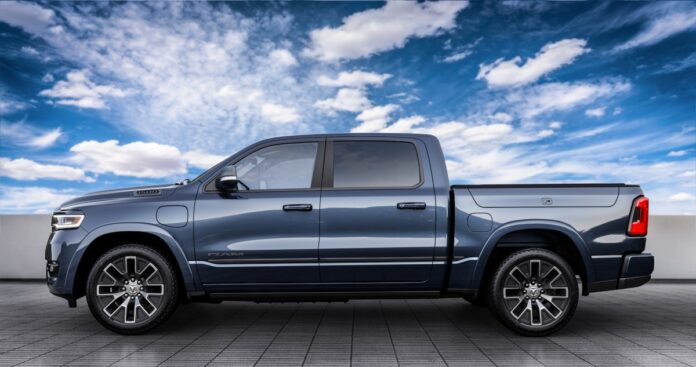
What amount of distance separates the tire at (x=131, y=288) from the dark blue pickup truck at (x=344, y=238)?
0.04ft

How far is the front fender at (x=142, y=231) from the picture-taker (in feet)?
17.7

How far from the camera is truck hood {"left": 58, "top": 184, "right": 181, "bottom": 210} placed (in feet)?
18.2

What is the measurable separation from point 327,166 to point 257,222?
0.89 metres

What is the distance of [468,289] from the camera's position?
5.41m

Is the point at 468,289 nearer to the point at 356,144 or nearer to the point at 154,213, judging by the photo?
the point at 356,144

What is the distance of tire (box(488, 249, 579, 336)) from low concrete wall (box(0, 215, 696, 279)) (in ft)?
20.6

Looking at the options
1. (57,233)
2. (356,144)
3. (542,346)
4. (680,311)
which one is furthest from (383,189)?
(680,311)

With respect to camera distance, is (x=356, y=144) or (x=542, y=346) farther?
(x=356, y=144)

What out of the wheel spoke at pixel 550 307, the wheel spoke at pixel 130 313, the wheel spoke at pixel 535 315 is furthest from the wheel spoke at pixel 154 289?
the wheel spoke at pixel 550 307

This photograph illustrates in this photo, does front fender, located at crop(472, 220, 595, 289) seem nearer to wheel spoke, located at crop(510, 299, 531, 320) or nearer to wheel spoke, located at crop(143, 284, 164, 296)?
wheel spoke, located at crop(510, 299, 531, 320)

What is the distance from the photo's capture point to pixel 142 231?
17.8 ft

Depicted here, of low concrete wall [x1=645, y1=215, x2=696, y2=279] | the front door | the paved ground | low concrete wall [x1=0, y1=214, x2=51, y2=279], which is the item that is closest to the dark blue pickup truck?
the front door

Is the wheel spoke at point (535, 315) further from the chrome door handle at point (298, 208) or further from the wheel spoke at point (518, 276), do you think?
the chrome door handle at point (298, 208)

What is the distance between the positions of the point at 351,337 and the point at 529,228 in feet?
6.78
